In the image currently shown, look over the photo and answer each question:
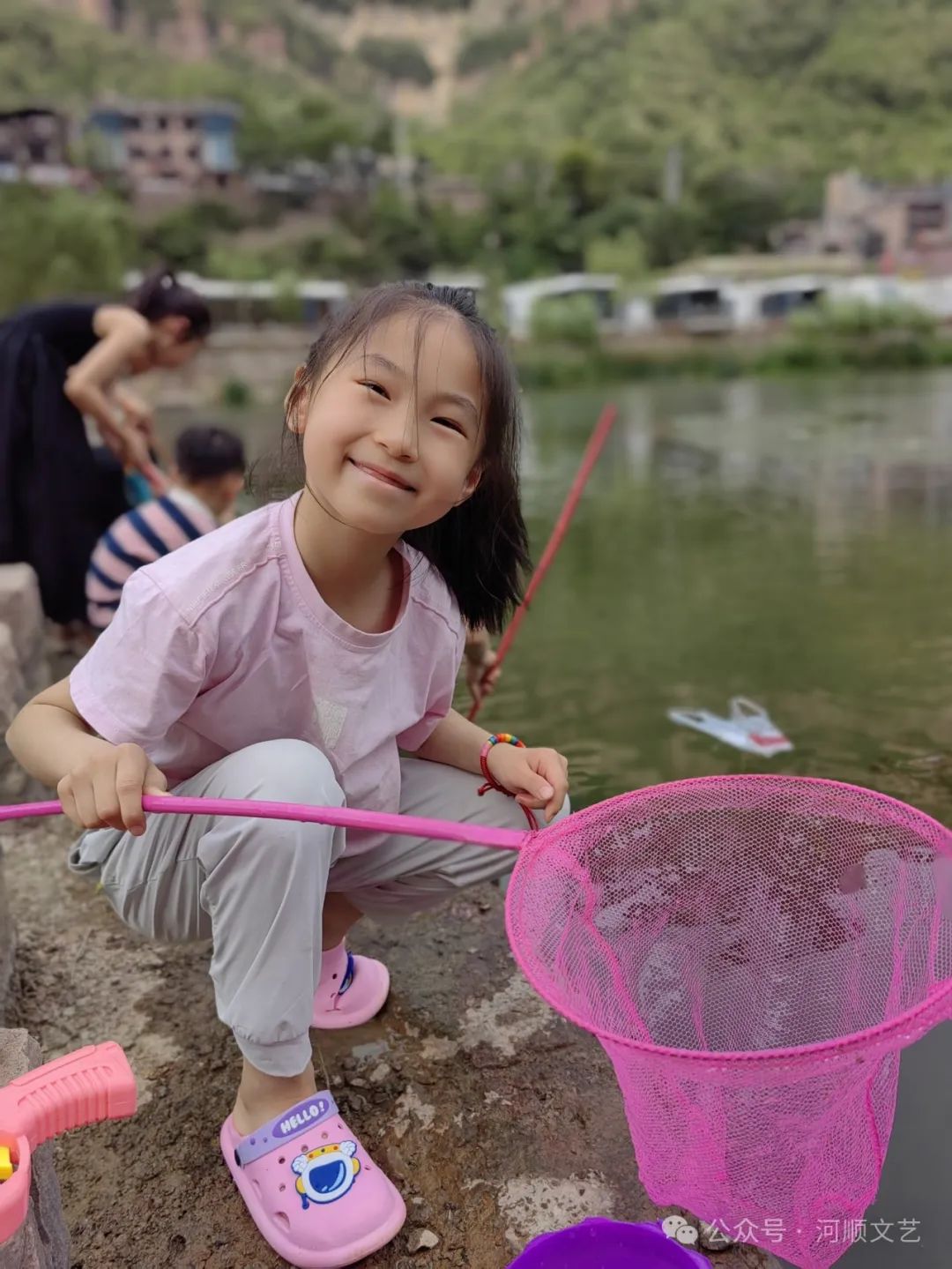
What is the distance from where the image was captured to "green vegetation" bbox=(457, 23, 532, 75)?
41875mm

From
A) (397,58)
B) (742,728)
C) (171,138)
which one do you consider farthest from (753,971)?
(397,58)

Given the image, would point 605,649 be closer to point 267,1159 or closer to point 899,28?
point 267,1159

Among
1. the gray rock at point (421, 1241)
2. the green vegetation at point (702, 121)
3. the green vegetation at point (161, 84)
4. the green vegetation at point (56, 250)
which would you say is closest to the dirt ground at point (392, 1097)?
the gray rock at point (421, 1241)

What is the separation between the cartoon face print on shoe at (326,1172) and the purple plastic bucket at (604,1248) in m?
0.14

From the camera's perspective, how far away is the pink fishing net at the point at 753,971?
617 millimetres

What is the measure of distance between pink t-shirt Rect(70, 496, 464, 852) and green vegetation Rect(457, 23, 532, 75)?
154 feet

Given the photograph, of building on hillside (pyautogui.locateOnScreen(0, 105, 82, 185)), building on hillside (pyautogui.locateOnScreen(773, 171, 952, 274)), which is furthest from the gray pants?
building on hillside (pyautogui.locateOnScreen(0, 105, 82, 185))

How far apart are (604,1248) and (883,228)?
79.5ft

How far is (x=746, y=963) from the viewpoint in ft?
3.10

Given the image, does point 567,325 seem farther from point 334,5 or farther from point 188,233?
point 334,5

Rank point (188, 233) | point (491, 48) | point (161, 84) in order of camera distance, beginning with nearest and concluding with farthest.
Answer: point (188, 233)
point (161, 84)
point (491, 48)

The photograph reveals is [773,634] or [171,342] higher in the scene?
[171,342]

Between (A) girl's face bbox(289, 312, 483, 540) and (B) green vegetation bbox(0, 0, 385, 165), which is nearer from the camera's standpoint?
(A) girl's face bbox(289, 312, 483, 540)

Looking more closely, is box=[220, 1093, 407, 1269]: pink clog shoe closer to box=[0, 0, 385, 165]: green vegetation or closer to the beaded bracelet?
the beaded bracelet
